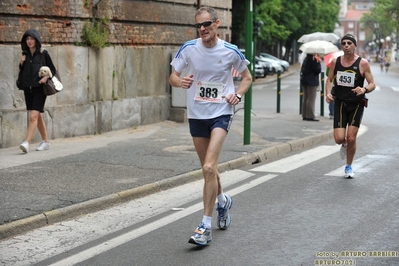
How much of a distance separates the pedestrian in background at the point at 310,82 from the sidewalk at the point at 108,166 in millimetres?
1967

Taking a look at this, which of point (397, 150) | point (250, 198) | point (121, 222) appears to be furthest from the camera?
point (397, 150)

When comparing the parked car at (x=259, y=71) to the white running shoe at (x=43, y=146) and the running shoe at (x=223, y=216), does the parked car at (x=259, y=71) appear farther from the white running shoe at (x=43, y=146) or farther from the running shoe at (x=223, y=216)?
the running shoe at (x=223, y=216)

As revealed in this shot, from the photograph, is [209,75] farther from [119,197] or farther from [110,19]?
[110,19]

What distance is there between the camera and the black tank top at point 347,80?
11.0 metres

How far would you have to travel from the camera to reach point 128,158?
1227cm

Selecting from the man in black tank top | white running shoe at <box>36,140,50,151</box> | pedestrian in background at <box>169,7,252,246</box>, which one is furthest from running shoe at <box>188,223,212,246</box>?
white running shoe at <box>36,140,50,151</box>

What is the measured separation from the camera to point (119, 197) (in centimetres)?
928

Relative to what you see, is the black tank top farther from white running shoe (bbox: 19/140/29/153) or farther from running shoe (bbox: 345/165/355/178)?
white running shoe (bbox: 19/140/29/153)

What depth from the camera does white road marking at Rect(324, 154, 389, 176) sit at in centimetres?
1184

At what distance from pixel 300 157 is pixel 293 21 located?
171 feet

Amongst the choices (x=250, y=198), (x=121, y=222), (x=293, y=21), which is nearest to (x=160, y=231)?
(x=121, y=222)

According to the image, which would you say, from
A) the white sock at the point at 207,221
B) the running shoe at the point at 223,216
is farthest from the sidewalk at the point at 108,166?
the white sock at the point at 207,221

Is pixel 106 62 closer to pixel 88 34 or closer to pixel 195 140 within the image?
pixel 88 34

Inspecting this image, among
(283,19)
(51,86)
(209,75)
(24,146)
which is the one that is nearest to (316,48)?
(51,86)
